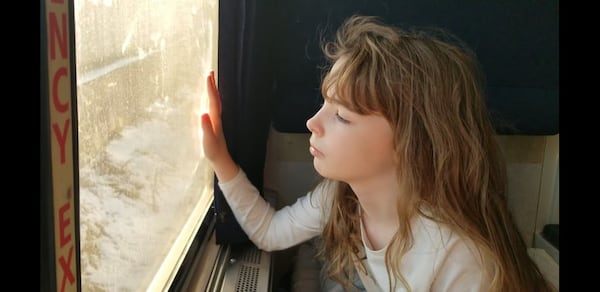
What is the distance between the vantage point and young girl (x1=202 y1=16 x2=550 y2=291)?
1143 millimetres

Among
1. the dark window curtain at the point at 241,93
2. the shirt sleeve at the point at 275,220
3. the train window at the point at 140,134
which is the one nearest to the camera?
the train window at the point at 140,134

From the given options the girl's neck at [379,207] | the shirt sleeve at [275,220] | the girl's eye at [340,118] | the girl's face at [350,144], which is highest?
the girl's eye at [340,118]

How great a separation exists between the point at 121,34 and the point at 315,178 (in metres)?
0.99

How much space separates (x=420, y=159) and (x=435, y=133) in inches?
2.3

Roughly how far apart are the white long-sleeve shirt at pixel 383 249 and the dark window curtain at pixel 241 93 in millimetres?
60

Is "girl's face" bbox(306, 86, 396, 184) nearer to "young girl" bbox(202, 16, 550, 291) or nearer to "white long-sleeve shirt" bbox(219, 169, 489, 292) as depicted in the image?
"young girl" bbox(202, 16, 550, 291)

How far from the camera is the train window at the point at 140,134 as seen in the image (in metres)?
0.82

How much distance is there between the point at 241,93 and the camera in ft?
4.63

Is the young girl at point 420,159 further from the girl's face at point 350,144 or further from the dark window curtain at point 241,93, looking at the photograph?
the dark window curtain at point 241,93

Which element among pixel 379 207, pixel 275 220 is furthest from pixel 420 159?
pixel 275 220

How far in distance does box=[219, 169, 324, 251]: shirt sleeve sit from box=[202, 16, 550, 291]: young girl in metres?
0.24

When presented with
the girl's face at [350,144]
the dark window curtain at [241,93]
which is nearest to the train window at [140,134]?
the dark window curtain at [241,93]

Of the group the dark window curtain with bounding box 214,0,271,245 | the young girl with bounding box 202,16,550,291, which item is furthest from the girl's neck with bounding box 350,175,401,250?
the dark window curtain with bounding box 214,0,271,245
